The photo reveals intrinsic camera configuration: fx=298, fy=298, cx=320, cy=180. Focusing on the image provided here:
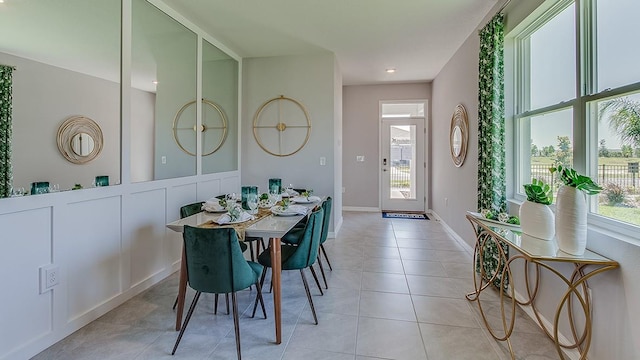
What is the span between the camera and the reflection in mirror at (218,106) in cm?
356

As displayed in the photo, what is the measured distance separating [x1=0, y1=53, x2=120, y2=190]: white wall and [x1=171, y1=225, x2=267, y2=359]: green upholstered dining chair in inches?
39.5

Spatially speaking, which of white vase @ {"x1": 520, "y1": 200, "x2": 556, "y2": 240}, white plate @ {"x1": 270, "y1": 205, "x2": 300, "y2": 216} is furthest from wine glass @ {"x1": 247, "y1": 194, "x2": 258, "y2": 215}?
white vase @ {"x1": 520, "y1": 200, "x2": 556, "y2": 240}

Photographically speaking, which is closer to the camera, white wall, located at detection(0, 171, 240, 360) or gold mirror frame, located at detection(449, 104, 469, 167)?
white wall, located at detection(0, 171, 240, 360)

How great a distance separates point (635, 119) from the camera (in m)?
1.49

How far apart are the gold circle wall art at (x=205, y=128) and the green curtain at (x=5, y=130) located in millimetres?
1441

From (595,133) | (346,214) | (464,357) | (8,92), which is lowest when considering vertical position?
(464,357)

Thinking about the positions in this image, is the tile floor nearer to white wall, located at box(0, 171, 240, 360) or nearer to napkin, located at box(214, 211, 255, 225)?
white wall, located at box(0, 171, 240, 360)

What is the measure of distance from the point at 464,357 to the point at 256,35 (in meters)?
3.69

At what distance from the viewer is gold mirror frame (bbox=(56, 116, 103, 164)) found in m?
1.96

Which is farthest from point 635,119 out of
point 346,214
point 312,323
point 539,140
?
point 346,214

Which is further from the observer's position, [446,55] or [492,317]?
[446,55]

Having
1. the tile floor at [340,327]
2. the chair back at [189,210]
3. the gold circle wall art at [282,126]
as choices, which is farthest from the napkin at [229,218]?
the gold circle wall art at [282,126]

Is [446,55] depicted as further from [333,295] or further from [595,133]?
[333,295]

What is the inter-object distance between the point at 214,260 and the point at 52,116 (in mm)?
1400
